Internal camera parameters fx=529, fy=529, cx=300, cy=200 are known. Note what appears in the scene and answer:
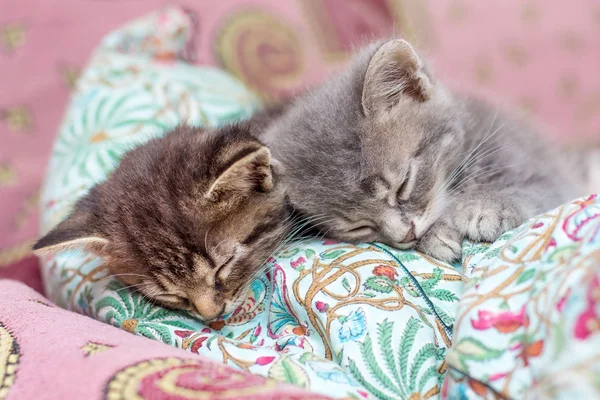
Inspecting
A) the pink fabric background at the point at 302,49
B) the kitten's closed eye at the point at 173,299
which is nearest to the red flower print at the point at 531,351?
the kitten's closed eye at the point at 173,299

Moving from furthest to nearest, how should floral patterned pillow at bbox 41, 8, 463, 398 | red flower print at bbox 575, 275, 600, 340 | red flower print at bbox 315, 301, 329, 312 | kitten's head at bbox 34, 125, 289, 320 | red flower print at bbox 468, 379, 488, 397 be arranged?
kitten's head at bbox 34, 125, 289, 320 < red flower print at bbox 315, 301, 329, 312 < floral patterned pillow at bbox 41, 8, 463, 398 < red flower print at bbox 468, 379, 488, 397 < red flower print at bbox 575, 275, 600, 340

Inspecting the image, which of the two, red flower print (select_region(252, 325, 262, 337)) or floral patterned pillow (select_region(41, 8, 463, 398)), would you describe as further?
red flower print (select_region(252, 325, 262, 337))

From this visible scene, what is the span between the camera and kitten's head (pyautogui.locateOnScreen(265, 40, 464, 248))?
4.49 ft

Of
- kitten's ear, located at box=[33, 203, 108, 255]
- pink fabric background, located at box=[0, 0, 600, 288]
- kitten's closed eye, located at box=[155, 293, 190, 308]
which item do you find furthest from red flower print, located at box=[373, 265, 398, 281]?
pink fabric background, located at box=[0, 0, 600, 288]

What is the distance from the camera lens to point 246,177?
4.09 feet

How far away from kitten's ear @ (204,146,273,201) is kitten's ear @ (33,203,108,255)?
1.00 ft

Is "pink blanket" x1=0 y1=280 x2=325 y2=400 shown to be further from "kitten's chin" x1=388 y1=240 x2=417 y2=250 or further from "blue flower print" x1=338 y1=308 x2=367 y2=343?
"kitten's chin" x1=388 y1=240 x2=417 y2=250

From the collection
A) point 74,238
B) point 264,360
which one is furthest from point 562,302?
point 74,238

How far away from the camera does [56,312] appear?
3.72 feet

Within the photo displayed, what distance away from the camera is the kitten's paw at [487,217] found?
1.24 m

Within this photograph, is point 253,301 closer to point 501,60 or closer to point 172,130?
point 172,130

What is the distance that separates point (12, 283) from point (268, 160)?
749 mm

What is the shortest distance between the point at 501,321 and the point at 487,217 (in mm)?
472

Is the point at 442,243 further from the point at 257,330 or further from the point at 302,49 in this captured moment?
the point at 302,49
